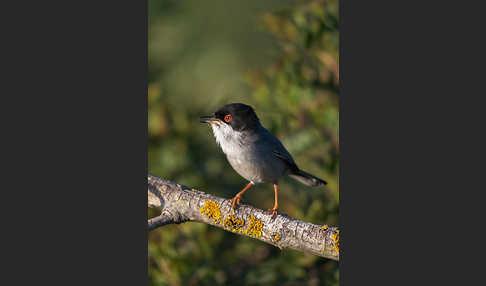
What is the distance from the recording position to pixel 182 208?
14.7 ft

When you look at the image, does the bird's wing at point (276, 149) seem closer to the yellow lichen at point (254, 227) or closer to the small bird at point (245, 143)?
the small bird at point (245, 143)

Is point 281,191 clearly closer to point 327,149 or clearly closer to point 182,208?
point 327,149

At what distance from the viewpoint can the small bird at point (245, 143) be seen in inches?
203

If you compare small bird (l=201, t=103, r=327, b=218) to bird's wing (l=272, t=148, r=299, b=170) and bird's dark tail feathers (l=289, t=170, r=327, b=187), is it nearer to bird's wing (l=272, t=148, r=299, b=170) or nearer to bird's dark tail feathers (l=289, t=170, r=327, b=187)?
bird's wing (l=272, t=148, r=299, b=170)

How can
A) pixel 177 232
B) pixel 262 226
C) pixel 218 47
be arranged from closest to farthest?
pixel 262 226, pixel 177 232, pixel 218 47

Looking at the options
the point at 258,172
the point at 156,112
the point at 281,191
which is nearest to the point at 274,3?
the point at 156,112

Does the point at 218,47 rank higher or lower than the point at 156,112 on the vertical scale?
higher

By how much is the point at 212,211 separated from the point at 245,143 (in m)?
0.97

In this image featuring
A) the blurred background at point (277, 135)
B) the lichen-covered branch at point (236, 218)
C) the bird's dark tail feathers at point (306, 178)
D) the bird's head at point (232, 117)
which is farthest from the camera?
the blurred background at point (277, 135)

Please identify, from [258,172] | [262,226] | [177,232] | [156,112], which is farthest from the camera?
[156,112]

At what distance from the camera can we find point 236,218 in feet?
14.9

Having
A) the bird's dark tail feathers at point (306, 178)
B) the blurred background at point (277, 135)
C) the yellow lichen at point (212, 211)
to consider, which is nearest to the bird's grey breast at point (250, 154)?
the bird's dark tail feathers at point (306, 178)

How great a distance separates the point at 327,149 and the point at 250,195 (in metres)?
1.46

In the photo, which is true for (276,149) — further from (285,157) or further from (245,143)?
(245,143)
